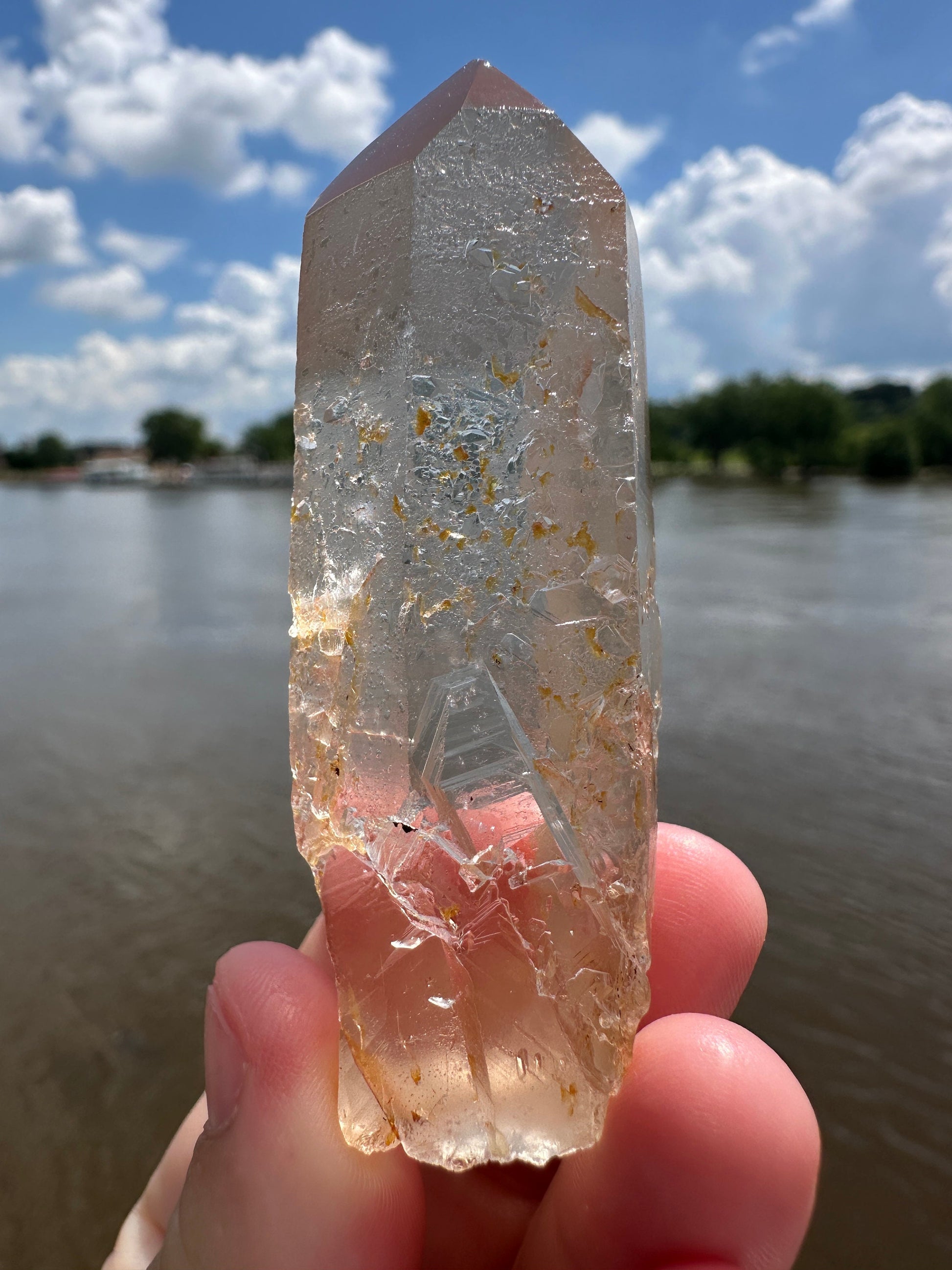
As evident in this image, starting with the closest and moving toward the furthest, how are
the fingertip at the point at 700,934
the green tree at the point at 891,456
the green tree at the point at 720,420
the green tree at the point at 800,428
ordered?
the fingertip at the point at 700,934
the green tree at the point at 891,456
the green tree at the point at 800,428
the green tree at the point at 720,420

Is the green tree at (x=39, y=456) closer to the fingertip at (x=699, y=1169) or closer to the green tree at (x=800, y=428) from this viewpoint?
the green tree at (x=800, y=428)

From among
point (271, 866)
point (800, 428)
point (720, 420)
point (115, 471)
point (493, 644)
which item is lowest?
point (271, 866)

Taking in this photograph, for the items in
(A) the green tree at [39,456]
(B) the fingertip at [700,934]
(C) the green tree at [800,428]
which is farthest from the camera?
(A) the green tree at [39,456]

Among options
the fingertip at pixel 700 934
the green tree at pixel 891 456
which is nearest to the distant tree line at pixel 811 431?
the green tree at pixel 891 456

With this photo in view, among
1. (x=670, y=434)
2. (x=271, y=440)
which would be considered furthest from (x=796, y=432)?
(x=271, y=440)

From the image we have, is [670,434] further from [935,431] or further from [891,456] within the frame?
[891,456]

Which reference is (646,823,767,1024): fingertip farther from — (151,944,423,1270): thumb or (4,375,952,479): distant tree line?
(4,375,952,479): distant tree line

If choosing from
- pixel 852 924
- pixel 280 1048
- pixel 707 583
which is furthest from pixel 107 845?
pixel 707 583
